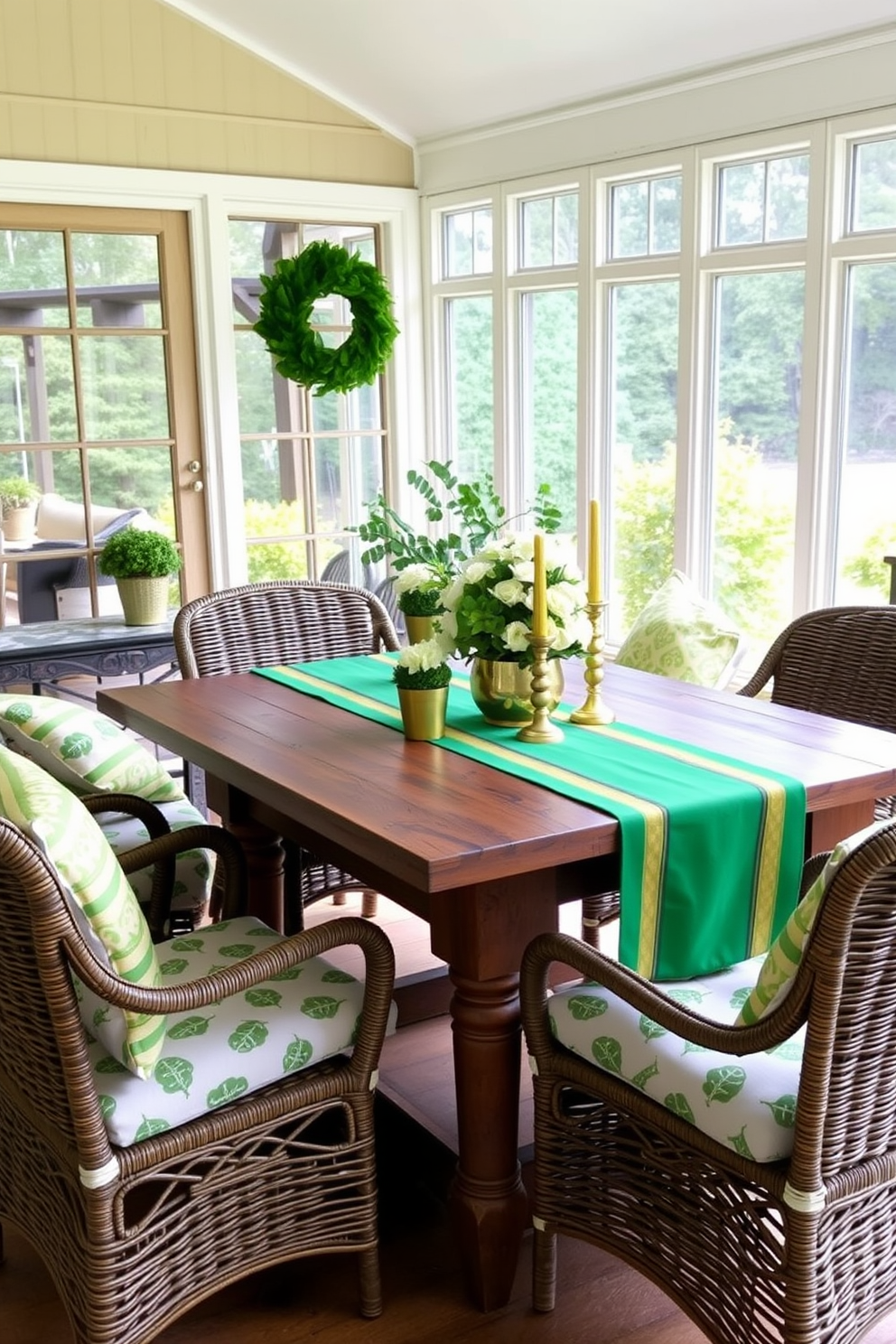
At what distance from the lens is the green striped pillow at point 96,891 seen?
5.75ft

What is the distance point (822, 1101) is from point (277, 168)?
15.7 feet

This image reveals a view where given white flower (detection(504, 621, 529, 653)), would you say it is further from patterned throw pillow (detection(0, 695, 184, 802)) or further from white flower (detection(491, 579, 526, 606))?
patterned throw pillow (detection(0, 695, 184, 802))

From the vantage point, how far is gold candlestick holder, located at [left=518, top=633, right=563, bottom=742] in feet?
7.99

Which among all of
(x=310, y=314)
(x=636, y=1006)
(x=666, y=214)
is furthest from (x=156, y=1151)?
(x=666, y=214)

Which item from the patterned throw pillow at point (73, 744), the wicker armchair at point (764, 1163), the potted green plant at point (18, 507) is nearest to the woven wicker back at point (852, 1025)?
the wicker armchair at point (764, 1163)

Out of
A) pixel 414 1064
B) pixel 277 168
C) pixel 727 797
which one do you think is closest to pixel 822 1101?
pixel 727 797

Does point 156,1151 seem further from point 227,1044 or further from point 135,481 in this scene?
point 135,481

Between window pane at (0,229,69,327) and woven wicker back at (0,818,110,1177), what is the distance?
12.3 feet

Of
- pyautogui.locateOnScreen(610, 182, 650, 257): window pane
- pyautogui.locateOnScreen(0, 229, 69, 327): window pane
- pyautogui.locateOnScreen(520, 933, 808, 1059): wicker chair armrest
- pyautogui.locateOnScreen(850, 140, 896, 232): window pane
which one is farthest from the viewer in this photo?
pyautogui.locateOnScreen(0, 229, 69, 327): window pane

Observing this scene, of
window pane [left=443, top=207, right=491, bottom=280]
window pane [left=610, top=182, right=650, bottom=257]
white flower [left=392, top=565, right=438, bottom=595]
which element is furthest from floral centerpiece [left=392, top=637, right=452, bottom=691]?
window pane [left=443, top=207, right=491, bottom=280]

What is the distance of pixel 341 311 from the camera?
589cm

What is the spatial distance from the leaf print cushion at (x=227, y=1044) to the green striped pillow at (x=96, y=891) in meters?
0.03

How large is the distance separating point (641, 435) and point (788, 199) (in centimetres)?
104

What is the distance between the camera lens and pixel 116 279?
5.28 meters
